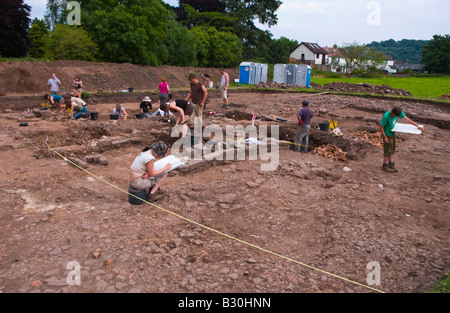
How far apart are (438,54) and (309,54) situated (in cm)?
2170

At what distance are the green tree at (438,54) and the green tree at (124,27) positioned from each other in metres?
43.5

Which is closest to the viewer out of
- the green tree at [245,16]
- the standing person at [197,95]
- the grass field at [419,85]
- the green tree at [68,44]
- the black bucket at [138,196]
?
the black bucket at [138,196]

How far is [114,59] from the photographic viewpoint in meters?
23.2

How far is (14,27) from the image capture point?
22.2 metres

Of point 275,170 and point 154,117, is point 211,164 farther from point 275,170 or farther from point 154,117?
point 154,117

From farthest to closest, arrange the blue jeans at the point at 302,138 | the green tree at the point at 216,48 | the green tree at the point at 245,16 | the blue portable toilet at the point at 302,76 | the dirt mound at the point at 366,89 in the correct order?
the green tree at the point at 245,16 → the green tree at the point at 216,48 → the blue portable toilet at the point at 302,76 → the dirt mound at the point at 366,89 → the blue jeans at the point at 302,138

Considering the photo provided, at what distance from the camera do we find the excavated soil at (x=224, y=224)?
11.2ft

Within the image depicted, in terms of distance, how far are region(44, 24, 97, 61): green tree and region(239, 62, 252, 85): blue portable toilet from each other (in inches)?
489

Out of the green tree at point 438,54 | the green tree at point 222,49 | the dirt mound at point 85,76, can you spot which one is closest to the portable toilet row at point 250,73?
the dirt mound at point 85,76

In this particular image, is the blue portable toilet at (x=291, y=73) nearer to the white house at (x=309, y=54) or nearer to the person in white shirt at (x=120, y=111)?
the person in white shirt at (x=120, y=111)

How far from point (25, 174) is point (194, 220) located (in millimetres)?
3687

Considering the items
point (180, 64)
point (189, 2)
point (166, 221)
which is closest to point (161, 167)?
point (166, 221)

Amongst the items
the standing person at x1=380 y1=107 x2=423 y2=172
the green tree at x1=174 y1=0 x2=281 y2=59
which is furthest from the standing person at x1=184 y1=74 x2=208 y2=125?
the green tree at x1=174 y1=0 x2=281 y2=59

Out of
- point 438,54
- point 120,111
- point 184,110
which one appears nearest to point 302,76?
point 120,111
